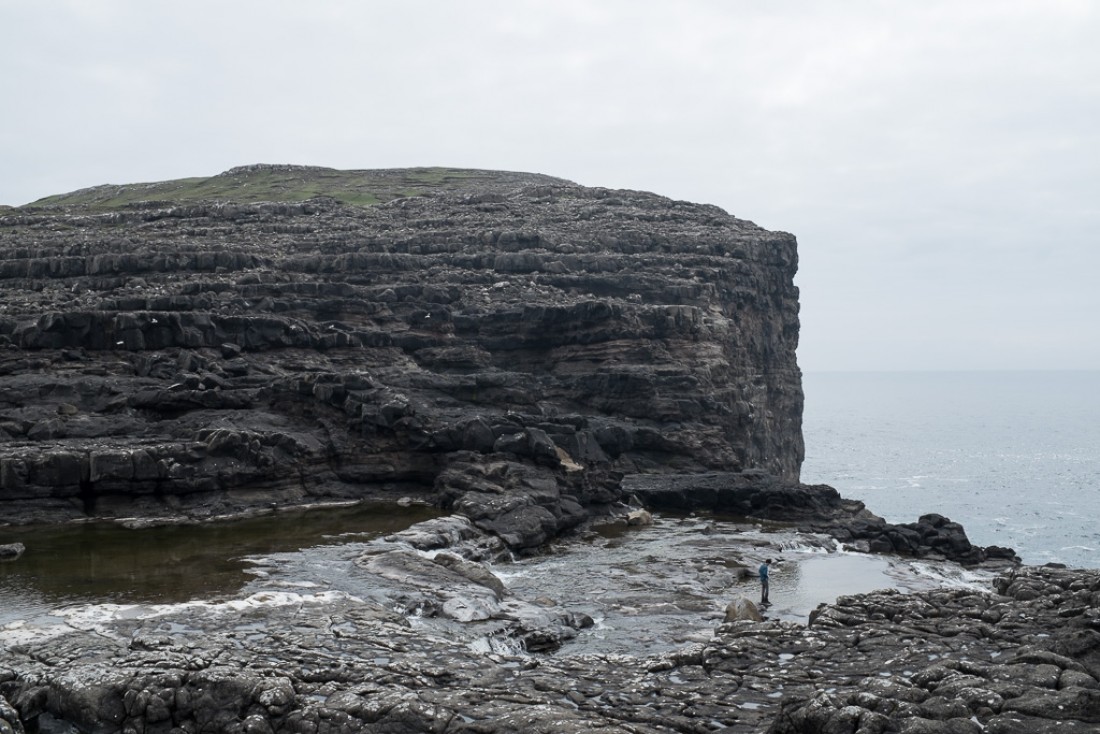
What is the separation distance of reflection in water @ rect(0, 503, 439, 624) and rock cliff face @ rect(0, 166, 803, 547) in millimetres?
2684

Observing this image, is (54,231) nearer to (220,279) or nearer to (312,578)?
(220,279)

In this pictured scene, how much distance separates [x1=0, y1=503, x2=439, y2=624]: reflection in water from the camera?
34.8 meters

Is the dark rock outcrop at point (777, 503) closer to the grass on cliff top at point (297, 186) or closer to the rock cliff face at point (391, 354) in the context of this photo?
the rock cliff face at point (391, 354)

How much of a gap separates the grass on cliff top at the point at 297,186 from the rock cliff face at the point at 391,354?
12.7 meters

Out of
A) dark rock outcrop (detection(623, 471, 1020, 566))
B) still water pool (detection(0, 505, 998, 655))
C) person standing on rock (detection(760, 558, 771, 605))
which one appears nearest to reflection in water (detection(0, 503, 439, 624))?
still water pool (detection(0, 505, 998, 655))

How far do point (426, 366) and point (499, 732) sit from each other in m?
51.5

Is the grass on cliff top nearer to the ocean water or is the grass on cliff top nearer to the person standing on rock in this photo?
the ocean water

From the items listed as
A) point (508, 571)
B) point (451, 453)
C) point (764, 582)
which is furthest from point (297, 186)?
point (764, 582)

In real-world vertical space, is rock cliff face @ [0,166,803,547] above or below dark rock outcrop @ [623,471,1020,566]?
above

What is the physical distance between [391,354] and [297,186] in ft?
235

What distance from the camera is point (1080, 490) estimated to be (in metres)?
119

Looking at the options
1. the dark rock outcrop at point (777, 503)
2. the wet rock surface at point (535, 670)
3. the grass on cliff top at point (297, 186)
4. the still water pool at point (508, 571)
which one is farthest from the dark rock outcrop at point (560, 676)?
the grass on cliff top at point (297, 186)

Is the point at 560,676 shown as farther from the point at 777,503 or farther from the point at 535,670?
the point at 777,503

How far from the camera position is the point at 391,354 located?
7162 centimetres
